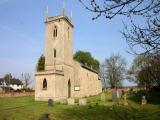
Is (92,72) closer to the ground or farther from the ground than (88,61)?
closer to the ground

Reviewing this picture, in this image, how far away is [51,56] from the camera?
44625 mm

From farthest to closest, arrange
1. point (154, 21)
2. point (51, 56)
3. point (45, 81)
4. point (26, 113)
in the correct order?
point (51, 56), point (45, 81), point (26, 113), point (154, 21)

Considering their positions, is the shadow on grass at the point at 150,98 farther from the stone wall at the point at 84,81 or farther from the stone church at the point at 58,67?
the stone wall at the point at 84,81

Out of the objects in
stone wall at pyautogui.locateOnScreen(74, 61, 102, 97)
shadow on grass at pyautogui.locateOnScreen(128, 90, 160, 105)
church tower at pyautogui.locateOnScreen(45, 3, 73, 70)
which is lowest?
shadow on grass at pyautogui.locateOnScreen(128, 90, 160, 105)

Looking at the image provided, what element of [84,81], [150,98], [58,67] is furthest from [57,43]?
[150,98]

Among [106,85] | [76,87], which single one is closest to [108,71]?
[106,85]

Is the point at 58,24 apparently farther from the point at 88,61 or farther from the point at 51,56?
the point at 88,61

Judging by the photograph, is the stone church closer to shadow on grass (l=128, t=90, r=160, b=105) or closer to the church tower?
the church tower

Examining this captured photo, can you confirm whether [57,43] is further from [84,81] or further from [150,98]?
[150,98]

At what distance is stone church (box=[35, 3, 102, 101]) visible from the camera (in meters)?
39.6

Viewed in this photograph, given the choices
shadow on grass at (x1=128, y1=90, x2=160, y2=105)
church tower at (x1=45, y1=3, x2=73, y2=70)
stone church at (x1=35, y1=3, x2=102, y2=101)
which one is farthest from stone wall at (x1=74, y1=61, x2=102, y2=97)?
shadow on grass at (x1=128, y1=90, x2=160, y2=105)

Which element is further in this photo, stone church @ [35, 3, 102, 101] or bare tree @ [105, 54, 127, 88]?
bare tree @ [105, 54, 127, 88]

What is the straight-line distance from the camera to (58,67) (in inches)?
1711

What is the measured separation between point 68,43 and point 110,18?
40854 millimetres
